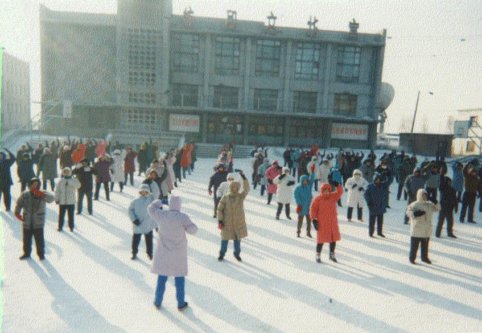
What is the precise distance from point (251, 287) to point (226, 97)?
30.9m

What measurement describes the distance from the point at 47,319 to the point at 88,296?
741 millimetres

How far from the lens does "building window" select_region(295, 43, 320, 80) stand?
116ft

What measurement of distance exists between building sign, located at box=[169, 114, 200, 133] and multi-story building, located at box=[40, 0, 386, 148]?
0.32 feet

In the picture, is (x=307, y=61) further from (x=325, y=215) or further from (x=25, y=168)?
(x=325, y=215)

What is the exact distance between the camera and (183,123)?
35.3 m

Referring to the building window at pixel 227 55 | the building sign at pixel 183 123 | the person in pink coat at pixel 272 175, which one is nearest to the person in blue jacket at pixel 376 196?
the person in pink coat at pixel 272 175

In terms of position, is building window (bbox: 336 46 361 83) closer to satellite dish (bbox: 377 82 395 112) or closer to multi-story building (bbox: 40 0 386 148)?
multi-story building (bbox: 40 0 386 148)

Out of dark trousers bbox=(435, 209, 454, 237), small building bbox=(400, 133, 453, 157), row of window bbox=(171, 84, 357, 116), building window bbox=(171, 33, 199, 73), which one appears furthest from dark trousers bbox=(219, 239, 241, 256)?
building window bbox=(171, 33, 199, 73)

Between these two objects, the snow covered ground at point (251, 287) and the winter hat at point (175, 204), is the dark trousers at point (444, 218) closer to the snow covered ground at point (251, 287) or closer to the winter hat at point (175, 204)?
the snow covered ground at point (251, 287)

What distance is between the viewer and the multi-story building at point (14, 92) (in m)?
48.5

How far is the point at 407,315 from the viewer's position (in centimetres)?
519

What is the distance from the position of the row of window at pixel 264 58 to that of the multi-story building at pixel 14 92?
90.0 ft

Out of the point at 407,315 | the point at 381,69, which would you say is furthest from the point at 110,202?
the point at 381,69

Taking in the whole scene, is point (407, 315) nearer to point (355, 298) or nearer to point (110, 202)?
point (355, 298)
